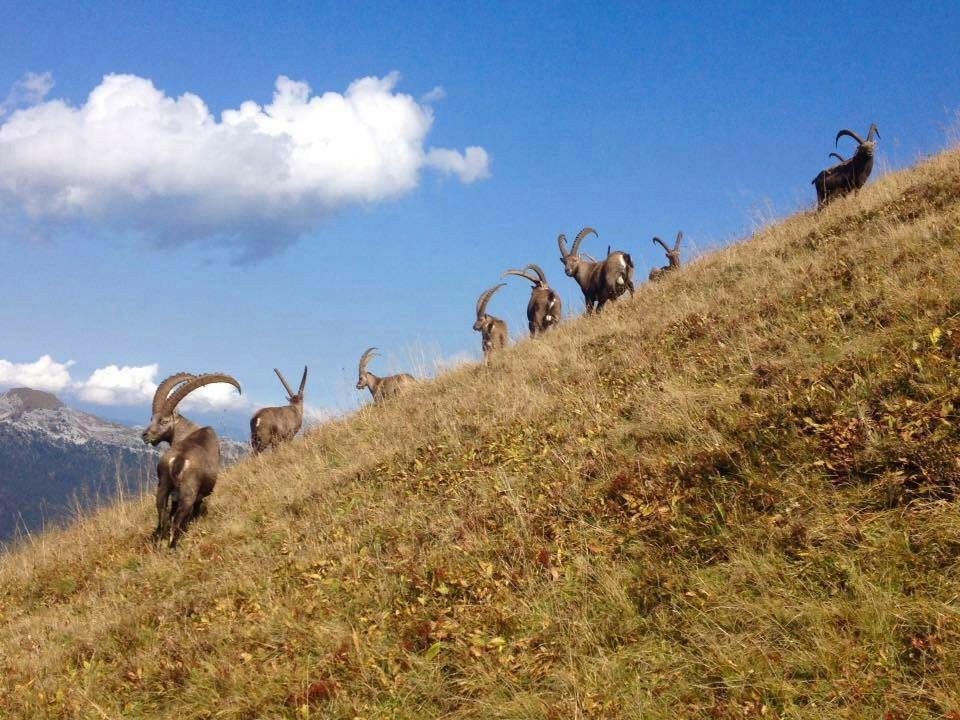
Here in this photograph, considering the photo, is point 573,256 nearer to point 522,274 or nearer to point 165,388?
point 522,274

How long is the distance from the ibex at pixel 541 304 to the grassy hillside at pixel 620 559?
9.52 metres

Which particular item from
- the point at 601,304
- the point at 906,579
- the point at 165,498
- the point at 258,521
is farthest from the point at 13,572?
the point at 601,304

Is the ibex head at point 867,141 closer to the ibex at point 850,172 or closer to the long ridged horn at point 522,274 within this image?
the ibex at point 850,172

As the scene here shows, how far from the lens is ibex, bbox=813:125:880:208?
52.0 ft

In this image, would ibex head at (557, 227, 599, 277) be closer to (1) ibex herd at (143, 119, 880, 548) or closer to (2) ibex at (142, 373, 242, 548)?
(1) ibex herd at (143, 119, 880, 548)

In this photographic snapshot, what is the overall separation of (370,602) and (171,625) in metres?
2.53

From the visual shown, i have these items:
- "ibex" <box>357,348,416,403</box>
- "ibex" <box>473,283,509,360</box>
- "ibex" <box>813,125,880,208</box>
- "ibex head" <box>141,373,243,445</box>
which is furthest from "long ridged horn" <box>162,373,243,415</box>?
"ibex" <box>813,125,880,208</box>

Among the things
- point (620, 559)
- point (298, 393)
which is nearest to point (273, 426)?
point (298, 393)

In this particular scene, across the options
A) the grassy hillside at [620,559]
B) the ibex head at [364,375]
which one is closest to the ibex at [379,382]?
the ibex head at [364,375]

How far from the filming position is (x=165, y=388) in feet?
43.8

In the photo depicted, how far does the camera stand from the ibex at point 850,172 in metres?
15.9

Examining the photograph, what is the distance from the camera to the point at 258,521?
33.1ft

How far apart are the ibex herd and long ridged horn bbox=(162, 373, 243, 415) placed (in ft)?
0.06

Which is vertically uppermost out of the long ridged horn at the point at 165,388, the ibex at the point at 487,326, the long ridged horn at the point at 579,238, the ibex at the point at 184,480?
the long ridged horn at the point at 579,238
